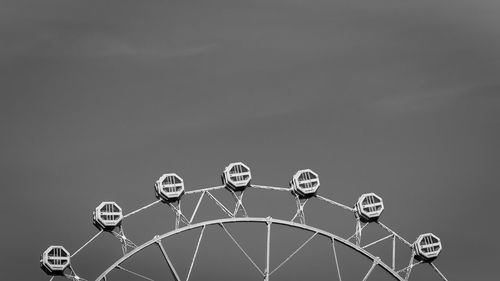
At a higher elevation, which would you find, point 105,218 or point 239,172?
point 239,172

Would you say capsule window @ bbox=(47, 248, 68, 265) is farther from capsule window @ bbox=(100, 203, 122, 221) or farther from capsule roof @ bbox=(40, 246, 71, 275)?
capsule window @ bbox=(100, 203, 122, 221)

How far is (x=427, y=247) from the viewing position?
13638 centimetres

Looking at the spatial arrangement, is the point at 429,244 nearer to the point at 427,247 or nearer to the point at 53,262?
the point at 427,247

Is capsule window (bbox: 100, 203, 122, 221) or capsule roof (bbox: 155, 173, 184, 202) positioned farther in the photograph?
capsule roof (bbox: 155, 173, 184, 202)

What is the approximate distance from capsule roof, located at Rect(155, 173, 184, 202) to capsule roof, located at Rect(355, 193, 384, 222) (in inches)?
468

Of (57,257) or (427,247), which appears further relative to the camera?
(427,247)

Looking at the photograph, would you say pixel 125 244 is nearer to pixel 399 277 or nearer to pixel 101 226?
pixel 101 226

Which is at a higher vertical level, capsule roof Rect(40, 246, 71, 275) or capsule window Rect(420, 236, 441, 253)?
capsule window Rect(420, 236, 441, 253)

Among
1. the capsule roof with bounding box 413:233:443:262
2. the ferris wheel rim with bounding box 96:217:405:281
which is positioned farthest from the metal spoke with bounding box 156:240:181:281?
the capsule roof with bounding box 413:233:443:262

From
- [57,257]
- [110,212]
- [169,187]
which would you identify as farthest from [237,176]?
[57,257]

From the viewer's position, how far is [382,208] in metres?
136

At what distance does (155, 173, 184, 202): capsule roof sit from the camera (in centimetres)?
13075

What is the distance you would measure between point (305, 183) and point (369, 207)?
445 centimetres

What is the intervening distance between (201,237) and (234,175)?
6.74 metres
